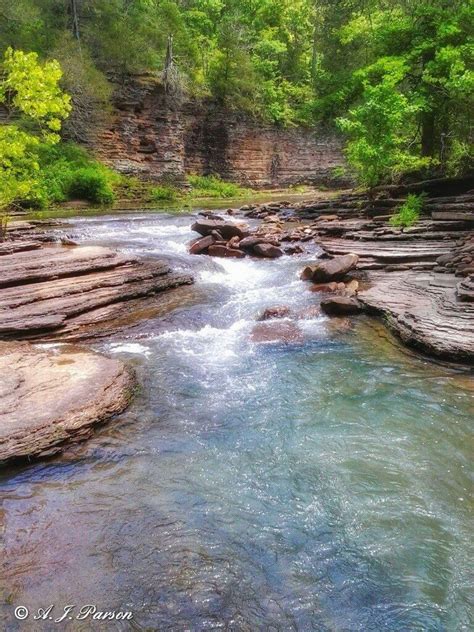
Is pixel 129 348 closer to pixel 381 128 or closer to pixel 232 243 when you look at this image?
pixel 232 243

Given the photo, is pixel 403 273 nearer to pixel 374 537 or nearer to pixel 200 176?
pixel 374 537

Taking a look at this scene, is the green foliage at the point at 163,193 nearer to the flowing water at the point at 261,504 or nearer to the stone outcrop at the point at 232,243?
the stone outcrop at the point at 232,243

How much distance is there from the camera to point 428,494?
156 inches

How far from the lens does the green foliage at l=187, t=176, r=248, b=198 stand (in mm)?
31266

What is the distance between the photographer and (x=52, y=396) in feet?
17.1

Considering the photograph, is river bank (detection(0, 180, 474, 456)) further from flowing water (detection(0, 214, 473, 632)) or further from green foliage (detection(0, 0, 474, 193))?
green foliage (detection(0, 0, 474, 193))

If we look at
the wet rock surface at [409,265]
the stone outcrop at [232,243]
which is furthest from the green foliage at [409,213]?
the stone outcrop at [232,243]

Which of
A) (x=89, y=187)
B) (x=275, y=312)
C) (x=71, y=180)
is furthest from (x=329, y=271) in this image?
(x=71, y=180)

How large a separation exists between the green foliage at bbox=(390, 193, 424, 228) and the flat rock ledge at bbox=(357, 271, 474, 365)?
366 cm

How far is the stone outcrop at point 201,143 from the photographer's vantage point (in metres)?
28.1

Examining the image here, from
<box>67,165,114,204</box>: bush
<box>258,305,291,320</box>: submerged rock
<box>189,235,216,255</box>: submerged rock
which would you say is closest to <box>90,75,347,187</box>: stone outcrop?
<box>67,165,114,204</box>: bush

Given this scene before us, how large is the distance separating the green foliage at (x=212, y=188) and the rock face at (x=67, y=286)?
71.1ft

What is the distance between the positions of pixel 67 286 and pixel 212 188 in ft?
82.5

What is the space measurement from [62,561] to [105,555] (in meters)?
0.31
